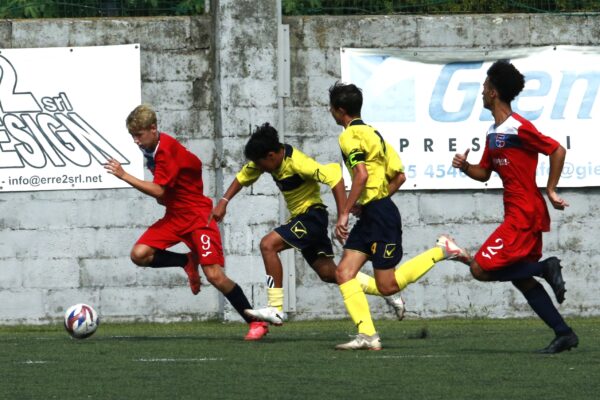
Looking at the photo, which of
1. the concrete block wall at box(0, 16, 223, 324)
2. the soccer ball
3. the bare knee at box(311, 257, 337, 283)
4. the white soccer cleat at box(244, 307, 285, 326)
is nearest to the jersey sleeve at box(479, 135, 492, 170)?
the bare knee at box(311, 257, 337, 283)

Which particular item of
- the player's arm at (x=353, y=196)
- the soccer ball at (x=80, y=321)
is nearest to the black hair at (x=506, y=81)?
the player's arm at (x=353, y=196)

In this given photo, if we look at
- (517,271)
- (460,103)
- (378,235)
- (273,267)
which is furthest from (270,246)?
(460,103)

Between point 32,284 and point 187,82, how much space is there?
2.42m

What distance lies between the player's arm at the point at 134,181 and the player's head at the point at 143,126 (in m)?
0.30

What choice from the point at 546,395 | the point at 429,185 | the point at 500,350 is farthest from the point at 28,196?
the point at 546,395

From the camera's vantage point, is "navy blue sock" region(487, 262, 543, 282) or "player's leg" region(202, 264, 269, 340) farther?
"player's leg" region(202, 264, 269, 340)

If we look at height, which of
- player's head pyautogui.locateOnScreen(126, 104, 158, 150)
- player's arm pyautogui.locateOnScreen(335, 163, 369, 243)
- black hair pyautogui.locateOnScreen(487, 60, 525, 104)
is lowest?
player's arm pyautogui.locateOnScreen(335, 163, 369, 243)

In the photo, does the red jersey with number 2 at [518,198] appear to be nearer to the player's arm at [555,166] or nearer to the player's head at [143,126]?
the player's arm at [555,166]

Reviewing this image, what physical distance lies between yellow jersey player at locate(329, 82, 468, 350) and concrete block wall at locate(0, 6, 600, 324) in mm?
3774

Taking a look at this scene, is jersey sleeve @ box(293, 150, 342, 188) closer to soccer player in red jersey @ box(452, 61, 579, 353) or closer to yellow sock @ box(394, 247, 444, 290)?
yellow sock @ box(394, 247, 444, 290)

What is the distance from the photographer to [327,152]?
517 inches

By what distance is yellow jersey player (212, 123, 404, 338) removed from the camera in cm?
980

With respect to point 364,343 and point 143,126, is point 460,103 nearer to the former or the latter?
point 143,126

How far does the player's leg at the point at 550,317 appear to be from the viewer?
8.40 meters
